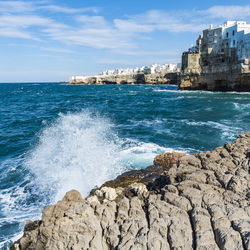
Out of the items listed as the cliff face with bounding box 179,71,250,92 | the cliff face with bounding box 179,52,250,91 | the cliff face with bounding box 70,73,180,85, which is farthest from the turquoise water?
the cliff face with bounding box 70,73,180,85

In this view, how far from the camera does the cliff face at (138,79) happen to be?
104688 mm

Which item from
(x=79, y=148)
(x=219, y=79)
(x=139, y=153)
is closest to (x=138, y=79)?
(x=219, y=79)

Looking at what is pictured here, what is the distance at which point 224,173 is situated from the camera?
596 cm

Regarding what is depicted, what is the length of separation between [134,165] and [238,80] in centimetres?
4101

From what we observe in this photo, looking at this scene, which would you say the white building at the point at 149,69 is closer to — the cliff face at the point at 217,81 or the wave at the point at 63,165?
the cliff face at the point at 217,81

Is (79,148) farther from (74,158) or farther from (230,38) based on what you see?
(230,38)

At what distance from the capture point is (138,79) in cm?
11756

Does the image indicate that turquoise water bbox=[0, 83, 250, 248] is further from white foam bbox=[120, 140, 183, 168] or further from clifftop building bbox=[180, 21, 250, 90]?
clifftop building bbox=[180, 21, 250, 90]

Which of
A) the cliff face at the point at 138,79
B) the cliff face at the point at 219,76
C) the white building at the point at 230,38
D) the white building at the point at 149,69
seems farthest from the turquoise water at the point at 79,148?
the white building at the point at 149,69

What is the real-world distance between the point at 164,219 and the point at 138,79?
115703 millimetres

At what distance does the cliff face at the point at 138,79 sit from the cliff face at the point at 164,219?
89716 millimetres

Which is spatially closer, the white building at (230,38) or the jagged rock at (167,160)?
the jagged rock at (167,160)

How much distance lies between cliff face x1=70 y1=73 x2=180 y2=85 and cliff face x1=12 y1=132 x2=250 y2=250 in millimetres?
89716

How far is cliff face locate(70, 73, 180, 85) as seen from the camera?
4122 inches
